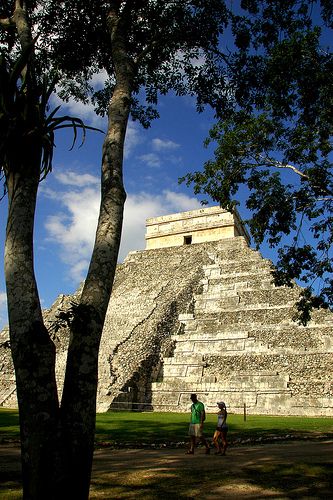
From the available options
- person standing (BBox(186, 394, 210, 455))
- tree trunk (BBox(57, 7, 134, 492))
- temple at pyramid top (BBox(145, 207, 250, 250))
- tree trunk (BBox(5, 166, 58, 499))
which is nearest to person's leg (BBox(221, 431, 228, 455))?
person standing (BBox(186, 394, 210, 455))

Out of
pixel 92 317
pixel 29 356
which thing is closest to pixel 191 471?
pixel 92 317

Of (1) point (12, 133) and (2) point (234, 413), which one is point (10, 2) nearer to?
(1) point (12, 133)

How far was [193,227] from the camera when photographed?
2809cm

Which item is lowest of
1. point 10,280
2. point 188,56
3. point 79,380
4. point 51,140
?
point 79,380

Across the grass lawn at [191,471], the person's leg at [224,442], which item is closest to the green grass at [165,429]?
the grass lawn at [191,471]

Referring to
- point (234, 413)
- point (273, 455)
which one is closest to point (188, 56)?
point (273, 455)

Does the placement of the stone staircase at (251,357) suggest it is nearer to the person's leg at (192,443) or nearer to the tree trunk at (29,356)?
the person's leg at (192,443)

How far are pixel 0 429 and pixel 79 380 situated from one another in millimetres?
7645

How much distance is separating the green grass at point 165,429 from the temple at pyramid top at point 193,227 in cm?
1577

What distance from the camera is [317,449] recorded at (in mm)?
7141

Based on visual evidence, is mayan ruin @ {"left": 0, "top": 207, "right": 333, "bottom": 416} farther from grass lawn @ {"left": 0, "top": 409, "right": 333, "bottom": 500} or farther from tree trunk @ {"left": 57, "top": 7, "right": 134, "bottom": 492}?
tree trunk @ {"left": 57, "top": 7, "right": 134, "bottom": 492}

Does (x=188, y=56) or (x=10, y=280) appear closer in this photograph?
(x=10, y=280)

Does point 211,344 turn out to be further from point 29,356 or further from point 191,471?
point 29,356

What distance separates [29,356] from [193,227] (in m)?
25.3
